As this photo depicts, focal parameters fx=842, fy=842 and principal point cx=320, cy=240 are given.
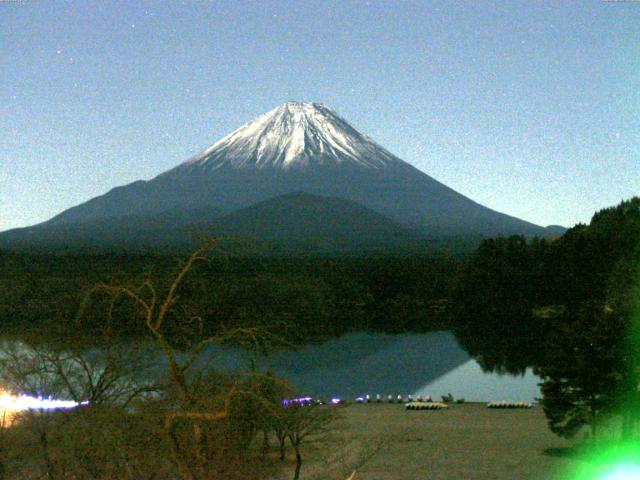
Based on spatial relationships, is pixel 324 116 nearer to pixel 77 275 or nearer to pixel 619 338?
pixel 77 275

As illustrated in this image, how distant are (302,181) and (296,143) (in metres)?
7.29

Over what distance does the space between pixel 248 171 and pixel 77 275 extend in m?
83.2

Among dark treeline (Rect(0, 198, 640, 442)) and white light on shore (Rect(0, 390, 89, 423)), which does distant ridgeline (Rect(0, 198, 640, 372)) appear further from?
white light on shore (Rect(0, 390, 89, 423))

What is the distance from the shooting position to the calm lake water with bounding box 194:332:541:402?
25141mm

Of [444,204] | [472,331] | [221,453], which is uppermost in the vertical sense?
[444,204]

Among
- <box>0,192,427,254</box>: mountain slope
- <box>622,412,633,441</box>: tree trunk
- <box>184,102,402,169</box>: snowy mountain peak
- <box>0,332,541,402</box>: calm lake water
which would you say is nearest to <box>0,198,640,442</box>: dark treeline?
<box>0,332,541,402</box>: calm lake water

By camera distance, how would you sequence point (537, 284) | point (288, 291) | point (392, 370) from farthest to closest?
point (537, 284) → point (288, 291) → point (392, 370)

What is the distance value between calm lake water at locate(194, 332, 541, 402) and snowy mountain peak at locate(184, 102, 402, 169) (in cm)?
9302

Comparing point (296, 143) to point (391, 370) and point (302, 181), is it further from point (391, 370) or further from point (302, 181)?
Answer: point (391, 370)

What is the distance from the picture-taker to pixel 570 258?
1907 inches

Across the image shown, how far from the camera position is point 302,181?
130875 millimetres

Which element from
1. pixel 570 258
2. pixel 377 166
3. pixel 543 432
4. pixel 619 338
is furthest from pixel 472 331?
pixel 377 166

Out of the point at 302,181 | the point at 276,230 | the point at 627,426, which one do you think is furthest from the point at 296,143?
the point at 627,426

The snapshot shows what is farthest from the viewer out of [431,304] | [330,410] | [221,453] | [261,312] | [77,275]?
[431,304]
